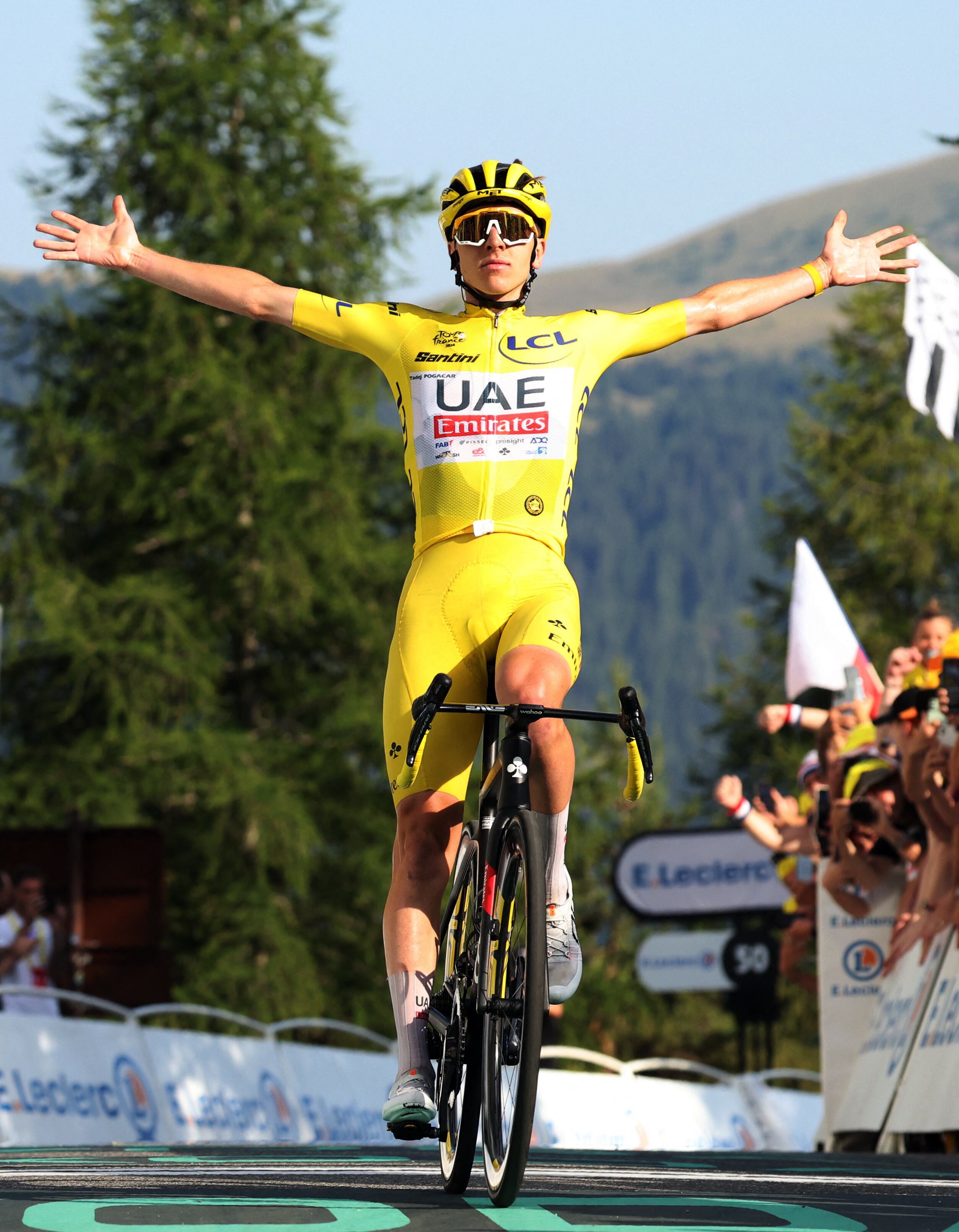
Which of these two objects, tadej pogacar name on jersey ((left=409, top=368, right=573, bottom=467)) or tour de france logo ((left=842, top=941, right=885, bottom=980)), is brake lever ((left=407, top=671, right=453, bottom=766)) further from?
tour de france logo ((left=842, top=941, right=885, bottom=980))

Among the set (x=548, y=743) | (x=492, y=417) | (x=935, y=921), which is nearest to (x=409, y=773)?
(x=548, y=743)

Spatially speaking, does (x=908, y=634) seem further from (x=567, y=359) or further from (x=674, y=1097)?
(x=567, y=359)

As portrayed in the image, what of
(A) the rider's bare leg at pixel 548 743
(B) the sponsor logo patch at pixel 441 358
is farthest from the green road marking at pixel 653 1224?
(B) the sponsor logo patch at pixel 441 358

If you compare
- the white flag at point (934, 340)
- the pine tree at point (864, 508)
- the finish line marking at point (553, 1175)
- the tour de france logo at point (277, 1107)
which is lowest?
the tour de france logo at point (277, 1107)

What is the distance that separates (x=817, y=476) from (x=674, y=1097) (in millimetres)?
27217

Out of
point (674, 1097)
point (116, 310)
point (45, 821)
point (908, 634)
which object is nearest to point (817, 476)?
point (908, 634)

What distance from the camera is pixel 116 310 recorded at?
31812mm

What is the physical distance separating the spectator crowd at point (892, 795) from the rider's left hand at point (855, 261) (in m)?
3.30

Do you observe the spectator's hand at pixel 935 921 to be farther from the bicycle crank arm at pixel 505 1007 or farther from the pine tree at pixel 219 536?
the pine tree at pixel 219 536

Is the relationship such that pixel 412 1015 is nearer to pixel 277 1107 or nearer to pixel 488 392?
pixel 488 392

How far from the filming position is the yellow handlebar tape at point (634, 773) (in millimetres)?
4824

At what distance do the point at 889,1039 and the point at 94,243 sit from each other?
700 cm

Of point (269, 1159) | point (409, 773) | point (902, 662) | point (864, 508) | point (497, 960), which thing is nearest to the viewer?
point (497, 960)

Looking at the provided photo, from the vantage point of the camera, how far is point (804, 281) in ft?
19.0
